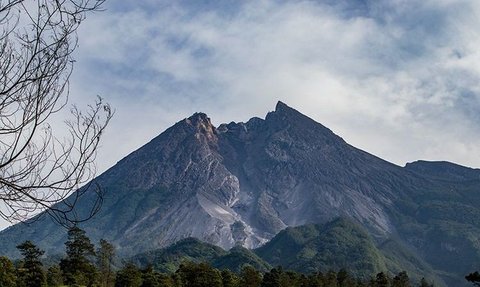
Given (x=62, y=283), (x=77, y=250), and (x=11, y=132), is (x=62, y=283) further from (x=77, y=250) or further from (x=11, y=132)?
(x=11, y=132)

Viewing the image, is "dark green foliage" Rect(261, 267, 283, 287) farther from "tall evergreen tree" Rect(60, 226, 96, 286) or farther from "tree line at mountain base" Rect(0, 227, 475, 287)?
"tall evergreen tree" Rect(60, 226, 96, 286)

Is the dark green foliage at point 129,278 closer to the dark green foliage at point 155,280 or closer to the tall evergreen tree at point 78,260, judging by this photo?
the dark green foliage at point 155,280

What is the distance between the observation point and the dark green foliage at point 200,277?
69.4 metres

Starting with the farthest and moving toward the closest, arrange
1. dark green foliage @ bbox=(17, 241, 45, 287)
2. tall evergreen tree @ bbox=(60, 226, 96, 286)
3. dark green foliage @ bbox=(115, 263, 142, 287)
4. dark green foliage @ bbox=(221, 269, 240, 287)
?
1. dark green foliage @ bbox=(221, 269, 240, 287)
2. dark green foliage @ bbox=(115, 263, 142, 287)
3. tall evergreen tree @ bbox=(60, 226, 96, 286)
4. dark green foliage @ bbox=(17, 241, 45, 287)

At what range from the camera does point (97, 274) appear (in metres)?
68.8

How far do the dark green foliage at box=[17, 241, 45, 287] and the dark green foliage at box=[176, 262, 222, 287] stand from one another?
18.5m

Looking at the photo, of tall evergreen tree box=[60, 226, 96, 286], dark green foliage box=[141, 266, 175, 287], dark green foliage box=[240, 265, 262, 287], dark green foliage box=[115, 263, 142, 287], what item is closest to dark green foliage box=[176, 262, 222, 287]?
dark green foliage box=[141, 266, 175, 287]

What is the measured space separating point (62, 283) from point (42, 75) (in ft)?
198

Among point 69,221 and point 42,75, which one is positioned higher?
point 42,75

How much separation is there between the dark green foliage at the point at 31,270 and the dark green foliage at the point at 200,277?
60.6 ft

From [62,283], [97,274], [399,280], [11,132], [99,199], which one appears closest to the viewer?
[11,132]

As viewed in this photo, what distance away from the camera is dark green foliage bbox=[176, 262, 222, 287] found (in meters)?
69.4

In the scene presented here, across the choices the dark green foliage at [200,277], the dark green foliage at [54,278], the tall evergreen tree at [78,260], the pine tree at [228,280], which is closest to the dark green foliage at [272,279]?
the pine tree at [228,280]

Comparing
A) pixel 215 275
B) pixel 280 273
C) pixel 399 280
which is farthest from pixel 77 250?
pixel 399 280
